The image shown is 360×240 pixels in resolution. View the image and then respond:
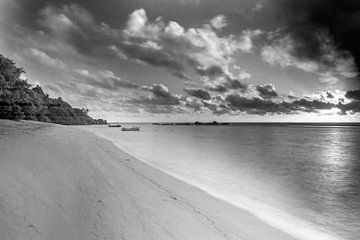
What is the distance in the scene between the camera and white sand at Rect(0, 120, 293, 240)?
3.90m

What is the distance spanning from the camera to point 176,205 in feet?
18.2

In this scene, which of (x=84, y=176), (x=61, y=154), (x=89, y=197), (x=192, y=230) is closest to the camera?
(x=192, y=230)

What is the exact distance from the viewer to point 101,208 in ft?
15.8

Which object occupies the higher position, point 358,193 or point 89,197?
point 89,197

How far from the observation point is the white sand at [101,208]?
12.8 feet

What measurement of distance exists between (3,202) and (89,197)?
1.69m

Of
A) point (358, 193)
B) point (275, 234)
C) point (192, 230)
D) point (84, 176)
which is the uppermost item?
point (84, 176)

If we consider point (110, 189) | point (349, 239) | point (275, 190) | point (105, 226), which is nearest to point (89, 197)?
point (110, 189)

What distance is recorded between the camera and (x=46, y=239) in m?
3.50

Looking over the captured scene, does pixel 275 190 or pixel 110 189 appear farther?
pixel 275 190

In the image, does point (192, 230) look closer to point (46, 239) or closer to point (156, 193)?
point (156, 193)

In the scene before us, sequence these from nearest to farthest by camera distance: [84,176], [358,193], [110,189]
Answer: [110,189] < [84,176] < [358,193]

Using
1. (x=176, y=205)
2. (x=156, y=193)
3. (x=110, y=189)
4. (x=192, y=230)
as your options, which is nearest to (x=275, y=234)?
(x=192, y=230)

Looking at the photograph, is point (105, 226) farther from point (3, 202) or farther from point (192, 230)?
point (3, 202)
